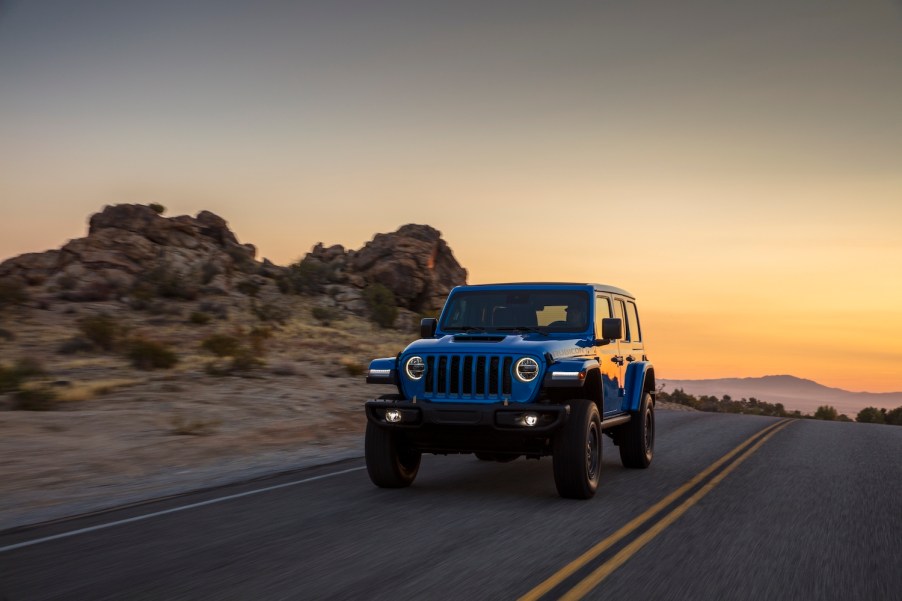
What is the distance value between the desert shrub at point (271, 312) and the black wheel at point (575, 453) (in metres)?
35.9

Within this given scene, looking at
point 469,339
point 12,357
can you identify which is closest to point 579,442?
point 469,339

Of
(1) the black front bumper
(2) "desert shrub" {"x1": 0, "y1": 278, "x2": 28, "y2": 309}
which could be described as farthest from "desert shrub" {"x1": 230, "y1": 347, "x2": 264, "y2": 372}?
(2) "desert shrub" {"x1": 0, "y1": 278, "x2": 28, "y2": 309}

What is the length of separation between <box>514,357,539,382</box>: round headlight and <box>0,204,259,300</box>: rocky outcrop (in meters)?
39.6

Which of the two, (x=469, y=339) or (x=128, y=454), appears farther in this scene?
(x=128, y=454)

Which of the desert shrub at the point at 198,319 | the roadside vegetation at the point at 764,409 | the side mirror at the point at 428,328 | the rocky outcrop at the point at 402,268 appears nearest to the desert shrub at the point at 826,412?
the roadside vegetation at the point at 764,409

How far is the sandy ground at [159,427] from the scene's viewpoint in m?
9.53

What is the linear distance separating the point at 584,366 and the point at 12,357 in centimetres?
2163

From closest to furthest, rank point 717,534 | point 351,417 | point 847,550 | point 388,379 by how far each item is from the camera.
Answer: point 847,550 → point 717,534 → point 388,379 → point 351,417

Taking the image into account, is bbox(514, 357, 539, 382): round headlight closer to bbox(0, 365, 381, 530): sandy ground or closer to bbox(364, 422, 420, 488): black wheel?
bbox(364, 422, 420, 488): black wheel

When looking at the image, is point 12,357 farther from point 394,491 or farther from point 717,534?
point 717,534

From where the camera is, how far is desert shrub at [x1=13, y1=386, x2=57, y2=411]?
1527cm

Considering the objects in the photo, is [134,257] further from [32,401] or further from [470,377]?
[470,377]

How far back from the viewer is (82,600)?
487cm

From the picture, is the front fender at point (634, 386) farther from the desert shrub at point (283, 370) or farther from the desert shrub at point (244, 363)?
the desert shrub at point (244, 363)
